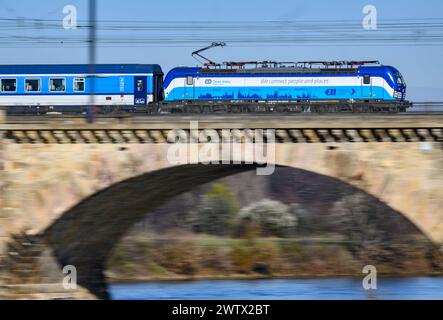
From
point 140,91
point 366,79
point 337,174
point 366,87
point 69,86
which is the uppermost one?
point 366,79

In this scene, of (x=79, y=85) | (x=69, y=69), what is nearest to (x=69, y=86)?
(x=79, y=85)

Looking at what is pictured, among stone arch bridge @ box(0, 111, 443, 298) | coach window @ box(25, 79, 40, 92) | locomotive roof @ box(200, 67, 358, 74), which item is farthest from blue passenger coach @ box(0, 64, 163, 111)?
stone arch bridge @ box(0, 111, 443, 298)

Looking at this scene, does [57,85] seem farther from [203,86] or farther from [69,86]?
[203,86]

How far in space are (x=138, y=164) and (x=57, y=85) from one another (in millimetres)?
20369

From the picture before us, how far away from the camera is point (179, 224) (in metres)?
53.9

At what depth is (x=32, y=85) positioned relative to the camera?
4388cm

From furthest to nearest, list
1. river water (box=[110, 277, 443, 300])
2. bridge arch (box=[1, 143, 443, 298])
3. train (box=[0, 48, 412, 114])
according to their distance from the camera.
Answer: train (box=[0, 48, 412, 114])
river water (box=[110, 277, 443, 300])
bridge arch (box=[1, 143, 443, 298])

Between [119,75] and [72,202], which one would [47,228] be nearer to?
[72,202]

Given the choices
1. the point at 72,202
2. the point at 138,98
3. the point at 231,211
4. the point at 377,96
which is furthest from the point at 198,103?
the point at 72,202

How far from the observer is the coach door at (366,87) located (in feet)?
144

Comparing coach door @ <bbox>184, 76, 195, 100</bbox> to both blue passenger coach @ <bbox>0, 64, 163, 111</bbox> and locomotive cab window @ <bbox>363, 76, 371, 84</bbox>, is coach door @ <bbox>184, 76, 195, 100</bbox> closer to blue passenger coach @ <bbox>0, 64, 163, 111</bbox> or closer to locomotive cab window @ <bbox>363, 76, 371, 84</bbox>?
blue passenger coach @ <bbox>0, 64, 163, 111</bbox>

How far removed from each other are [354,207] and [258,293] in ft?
47.7

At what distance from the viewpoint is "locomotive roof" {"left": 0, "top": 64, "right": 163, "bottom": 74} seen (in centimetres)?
4417
